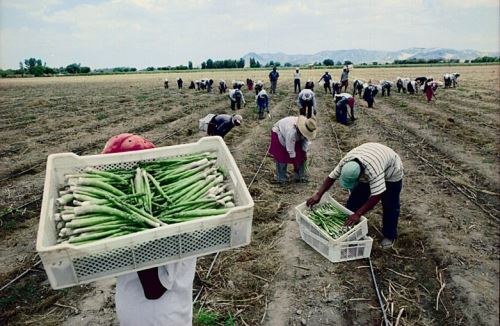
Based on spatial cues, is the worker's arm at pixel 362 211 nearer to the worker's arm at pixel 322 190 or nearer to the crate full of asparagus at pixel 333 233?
the crate full of asparagus at pixel 333 233

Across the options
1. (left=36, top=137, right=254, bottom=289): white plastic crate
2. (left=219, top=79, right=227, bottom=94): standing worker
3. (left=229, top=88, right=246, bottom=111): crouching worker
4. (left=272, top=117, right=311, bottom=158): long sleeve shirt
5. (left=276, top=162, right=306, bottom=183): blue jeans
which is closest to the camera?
(left=36, top=137, right=254, bottom=289): white plastic crate

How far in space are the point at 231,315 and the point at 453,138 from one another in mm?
10417

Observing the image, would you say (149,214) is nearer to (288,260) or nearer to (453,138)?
(288,260)

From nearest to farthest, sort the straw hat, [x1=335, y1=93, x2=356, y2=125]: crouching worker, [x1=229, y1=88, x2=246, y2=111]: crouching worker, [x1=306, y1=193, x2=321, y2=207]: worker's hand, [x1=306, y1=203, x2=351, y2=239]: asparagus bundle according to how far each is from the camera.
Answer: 1. [x1=306, y1=203, x2=351, y2=239]: asparagus bundle
2. [x1=306, y1=193, x2=321, y2=207]: worker's hand
3. the straw hat
4. [x1=335, y1=93, x2=356, y2=125]: crouching worker
5. [x1=229, y1=88, x2=246, y2=111]: crouching worker

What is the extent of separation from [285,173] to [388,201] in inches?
126

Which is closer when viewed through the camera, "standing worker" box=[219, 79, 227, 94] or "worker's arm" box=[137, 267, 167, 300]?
"worker's arm" box=[137, 267, 167, 300]

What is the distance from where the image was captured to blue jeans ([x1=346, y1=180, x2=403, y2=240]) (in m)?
5.20

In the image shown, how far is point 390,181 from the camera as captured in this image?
16.9ft

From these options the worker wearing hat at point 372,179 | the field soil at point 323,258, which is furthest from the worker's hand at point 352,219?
the field soil at point 323,258

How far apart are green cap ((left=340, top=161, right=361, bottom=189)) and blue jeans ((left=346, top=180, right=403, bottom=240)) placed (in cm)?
96

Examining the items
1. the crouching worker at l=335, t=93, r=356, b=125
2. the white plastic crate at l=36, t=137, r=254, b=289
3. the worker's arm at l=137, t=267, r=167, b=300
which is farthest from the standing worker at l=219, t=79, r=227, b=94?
the worker's arm at l=137, t=267, r=167, b=300

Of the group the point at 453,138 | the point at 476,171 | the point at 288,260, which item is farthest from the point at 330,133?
the point at 288,260

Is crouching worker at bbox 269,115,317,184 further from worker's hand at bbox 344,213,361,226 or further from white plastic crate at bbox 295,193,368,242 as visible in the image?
worker's hand at bbox 344,213,361,226

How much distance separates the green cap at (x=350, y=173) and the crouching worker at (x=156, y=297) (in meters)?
2.60
